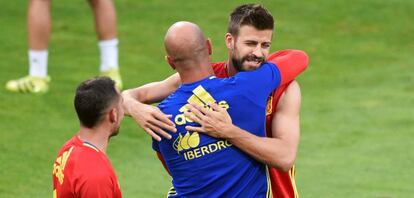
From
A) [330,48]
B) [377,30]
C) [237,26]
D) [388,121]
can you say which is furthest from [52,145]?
[377,30]

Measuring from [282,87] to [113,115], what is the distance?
0.89 meters

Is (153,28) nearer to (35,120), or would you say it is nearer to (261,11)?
(35,120)

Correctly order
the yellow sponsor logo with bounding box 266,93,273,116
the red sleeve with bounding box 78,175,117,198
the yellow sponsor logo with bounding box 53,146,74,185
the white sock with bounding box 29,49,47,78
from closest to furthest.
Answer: the red sleeve with bounding box 78,175,117,198 → the yellow sponsor logo with bounding box 53,146,74,185 → the yellow sponsor logo with bounding box 266,93,273,116 → the white sock with bounding box 29,49,47,78

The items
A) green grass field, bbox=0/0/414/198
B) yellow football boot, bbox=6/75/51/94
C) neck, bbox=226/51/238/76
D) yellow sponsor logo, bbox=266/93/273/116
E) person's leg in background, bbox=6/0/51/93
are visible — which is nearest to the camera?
yellow sponsor logo, bbox=266/93/273/116

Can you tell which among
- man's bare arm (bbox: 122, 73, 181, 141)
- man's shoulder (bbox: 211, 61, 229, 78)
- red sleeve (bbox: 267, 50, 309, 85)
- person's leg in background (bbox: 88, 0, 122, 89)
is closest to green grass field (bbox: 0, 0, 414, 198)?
person's leg in background (bbox: 88, 0, 122, 89)

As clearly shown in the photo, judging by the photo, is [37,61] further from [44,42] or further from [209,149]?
[209,149]

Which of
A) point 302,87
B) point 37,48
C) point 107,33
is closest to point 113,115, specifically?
point 37,48

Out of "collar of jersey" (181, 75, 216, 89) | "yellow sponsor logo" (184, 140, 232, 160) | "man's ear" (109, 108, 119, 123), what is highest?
"collar of jersey" (181, 75, 216, 89)

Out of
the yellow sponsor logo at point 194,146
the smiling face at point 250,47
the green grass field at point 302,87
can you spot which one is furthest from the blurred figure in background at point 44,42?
the yellow sponsor logo at point 194,146

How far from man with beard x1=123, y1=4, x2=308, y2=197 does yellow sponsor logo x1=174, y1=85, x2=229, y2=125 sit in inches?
2.0

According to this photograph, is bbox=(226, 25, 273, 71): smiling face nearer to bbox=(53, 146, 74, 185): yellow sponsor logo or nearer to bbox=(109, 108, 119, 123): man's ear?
bbox=(109, 108, 119, 123): man's ear

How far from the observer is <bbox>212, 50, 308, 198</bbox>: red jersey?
211 inches

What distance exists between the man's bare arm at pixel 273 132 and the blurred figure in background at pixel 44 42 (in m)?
4.81

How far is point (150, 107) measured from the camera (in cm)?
539
